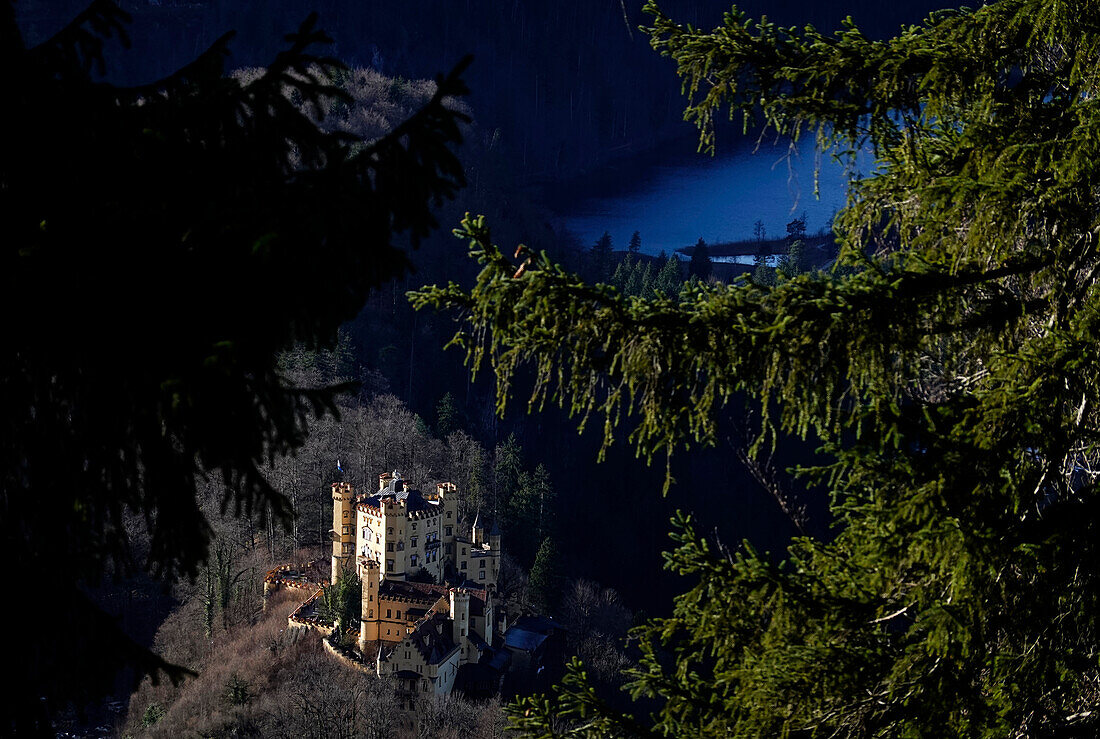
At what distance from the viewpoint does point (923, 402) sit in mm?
4613

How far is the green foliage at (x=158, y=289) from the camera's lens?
3174 mm

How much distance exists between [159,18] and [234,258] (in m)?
101

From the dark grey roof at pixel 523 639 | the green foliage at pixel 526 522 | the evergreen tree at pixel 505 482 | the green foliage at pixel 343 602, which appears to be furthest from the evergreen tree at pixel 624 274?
the green foliage at pixel 343 602

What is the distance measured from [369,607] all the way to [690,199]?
65725mm

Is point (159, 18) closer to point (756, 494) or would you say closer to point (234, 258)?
point (756, 494)

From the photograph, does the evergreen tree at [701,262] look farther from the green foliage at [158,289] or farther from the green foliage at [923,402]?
the green foliage at [158,289]

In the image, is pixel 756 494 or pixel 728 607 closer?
pixel 728 607

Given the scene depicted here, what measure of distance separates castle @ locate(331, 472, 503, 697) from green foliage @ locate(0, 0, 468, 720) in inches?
1471

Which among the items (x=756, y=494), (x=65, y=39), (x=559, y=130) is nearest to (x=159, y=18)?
(x=559, y=130)

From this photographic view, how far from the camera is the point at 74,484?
340cm

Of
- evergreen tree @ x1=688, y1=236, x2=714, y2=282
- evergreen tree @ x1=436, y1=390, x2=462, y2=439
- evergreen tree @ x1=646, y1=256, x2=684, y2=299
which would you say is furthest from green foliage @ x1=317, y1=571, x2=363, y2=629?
evergreen tree @ x1=688, y1=236, x2=714, y2=282

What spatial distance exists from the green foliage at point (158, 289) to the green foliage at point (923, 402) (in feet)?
2.97

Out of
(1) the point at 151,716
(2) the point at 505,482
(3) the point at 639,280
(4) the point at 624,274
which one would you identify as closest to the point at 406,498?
(2) the point at 505,482

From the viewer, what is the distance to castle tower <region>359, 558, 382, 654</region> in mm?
40537
